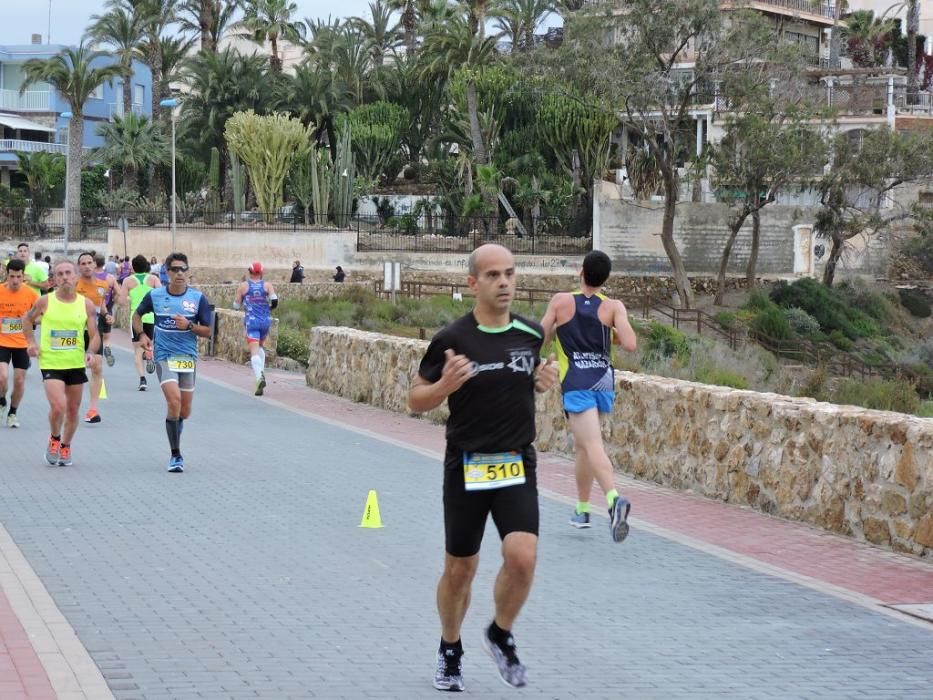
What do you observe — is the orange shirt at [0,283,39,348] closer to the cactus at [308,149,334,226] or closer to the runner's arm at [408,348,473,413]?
the runner's arm at [408,348,473,413]

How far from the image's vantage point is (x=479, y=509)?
5980 millimetres

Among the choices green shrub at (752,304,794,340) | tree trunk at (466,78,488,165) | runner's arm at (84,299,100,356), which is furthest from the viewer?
tree trunk at (466,78,488,165)

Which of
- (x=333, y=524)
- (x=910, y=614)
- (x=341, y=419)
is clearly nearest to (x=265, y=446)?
(x=341, y=419)

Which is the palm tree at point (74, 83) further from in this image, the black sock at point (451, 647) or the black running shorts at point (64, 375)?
the black sock at point (451, 647)

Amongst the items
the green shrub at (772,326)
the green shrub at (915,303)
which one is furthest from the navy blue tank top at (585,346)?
the green shrub at (915,303)

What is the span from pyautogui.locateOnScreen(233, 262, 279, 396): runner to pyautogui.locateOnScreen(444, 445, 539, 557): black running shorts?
14.0 meters

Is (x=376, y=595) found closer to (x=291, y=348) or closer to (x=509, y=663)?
(x=509, y=663)

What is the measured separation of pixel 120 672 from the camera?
20.5 ft

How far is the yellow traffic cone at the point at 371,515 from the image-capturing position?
33.4ft

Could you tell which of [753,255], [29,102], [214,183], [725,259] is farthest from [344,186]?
[29,102]

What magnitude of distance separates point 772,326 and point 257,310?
28699 millimetres

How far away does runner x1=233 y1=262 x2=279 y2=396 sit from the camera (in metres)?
20.0

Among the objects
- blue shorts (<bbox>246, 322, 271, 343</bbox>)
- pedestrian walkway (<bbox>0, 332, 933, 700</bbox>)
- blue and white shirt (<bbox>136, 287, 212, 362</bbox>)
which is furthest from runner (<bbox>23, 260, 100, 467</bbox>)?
blue shorts (<bbox>246, 322, 271, 343</bbox>)

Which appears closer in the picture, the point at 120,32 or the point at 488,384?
the point at 488,384
